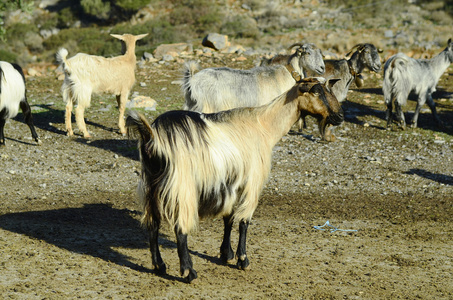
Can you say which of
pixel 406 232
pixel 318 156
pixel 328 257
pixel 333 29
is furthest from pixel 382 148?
pixel 333 29

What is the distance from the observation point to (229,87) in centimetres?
880

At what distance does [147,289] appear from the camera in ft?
14.4

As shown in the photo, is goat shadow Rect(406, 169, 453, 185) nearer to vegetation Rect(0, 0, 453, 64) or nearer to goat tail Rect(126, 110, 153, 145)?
goat tail Rect(126, 110, 153, 145)

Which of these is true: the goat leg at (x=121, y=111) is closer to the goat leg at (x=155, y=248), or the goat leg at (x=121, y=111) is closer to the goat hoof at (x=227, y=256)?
the goat hoof at (x=227, y=256)

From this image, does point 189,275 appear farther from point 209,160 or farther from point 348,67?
point 348,67

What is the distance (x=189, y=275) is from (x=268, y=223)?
2.21m

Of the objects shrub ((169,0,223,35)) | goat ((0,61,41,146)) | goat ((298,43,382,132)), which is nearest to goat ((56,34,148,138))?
goat ((0,61,41,146))

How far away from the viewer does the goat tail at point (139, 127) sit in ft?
13.7

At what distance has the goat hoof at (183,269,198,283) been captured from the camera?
14.6 ft

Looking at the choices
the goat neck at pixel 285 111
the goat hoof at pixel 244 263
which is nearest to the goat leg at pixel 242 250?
the goat hoof at pixel 244 263

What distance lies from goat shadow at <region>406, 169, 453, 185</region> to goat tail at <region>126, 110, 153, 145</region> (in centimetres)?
625

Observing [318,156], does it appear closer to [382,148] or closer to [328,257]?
[382,148]

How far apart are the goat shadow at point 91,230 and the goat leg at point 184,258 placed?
192 millimetres

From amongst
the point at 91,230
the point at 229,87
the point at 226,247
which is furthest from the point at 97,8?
the point at 226,247
